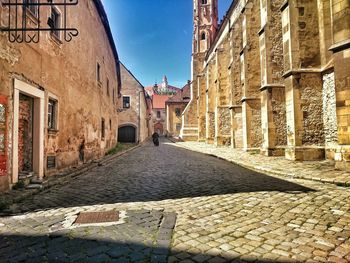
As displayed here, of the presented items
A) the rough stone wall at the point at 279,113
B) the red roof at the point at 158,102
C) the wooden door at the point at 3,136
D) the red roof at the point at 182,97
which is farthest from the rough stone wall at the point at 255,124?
the red roof at the point at 158,102

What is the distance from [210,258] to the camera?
2.76 m

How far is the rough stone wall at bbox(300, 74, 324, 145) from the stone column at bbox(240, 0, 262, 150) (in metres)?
4.63

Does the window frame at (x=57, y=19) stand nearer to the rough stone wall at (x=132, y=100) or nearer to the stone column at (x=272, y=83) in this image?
the stone column at (x=272, y=83)

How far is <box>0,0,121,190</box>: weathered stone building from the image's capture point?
5.89 meters

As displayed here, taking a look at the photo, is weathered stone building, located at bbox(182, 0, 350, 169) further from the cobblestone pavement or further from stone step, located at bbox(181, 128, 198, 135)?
stone step, located at bbox(181, 128, 198, 135)

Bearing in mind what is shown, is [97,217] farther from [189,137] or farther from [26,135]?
[189,137]

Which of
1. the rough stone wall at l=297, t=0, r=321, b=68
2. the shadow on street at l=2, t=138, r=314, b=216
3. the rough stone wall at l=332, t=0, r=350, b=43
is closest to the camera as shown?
the shadow on street at l=2, t=138, r=314, b=216

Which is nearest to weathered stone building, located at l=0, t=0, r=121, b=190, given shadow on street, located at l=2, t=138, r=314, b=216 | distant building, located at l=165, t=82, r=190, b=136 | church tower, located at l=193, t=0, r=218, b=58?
shadow on street, located at l=2, t=138, r=314, b=216

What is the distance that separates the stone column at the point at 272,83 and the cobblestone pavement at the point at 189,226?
20.2 feet

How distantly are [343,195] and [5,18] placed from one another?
7.97 metres

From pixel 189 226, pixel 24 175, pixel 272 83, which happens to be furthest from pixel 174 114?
pixel 189 226

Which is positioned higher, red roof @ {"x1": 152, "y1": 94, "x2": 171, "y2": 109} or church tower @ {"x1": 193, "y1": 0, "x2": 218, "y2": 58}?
church tower @ {"x1": 193, "y1": 0, "x2": 218, "y2": 58}

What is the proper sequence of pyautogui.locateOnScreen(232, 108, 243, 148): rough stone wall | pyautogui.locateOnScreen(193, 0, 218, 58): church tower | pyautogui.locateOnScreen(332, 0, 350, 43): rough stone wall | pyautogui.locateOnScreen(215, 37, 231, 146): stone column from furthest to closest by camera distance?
1. pyautogui.locateOnScreen(193, 0, 218, 58): church tower
2. pyautogui.locateOnScreen(215, 37, 231, 146): stone column
3. pyautogui.locateOnScreen(232, 108, 243, 148): rough stone wall
4. pyautogui.locateOnScreen(332, 0, 350, 43): rough stone wall

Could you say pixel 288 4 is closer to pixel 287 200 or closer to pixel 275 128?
pixel 275 128
